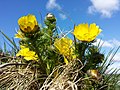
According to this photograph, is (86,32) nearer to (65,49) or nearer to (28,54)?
(65,49)

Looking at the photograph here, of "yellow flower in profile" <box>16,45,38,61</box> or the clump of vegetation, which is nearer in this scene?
the clump of vegetation

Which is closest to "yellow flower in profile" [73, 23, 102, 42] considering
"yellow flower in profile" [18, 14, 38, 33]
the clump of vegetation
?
the clump of vegetation

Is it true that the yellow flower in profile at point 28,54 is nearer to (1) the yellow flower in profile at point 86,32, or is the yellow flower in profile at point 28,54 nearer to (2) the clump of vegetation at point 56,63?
(2) the clump of vegetation at point 56,63

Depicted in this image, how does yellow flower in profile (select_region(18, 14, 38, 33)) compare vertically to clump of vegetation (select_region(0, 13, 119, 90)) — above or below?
above

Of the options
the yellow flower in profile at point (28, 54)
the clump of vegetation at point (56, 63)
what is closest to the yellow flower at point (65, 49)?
the clump of vegetation at point (56, 63)

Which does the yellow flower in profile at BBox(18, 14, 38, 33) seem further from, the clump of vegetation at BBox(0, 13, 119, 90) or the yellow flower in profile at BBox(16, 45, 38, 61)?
the yellow flower in profile at BBox(16, 45, 38, 61)

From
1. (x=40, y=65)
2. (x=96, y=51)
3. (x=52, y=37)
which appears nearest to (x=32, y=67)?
(x=40, y=65)

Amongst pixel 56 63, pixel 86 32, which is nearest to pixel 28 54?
pixel 56 63

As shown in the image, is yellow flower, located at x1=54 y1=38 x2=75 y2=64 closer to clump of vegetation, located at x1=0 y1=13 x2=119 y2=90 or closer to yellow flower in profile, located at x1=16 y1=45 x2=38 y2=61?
clump of vegetation, located at x1=0 y1=13 x2=119 y2=90
